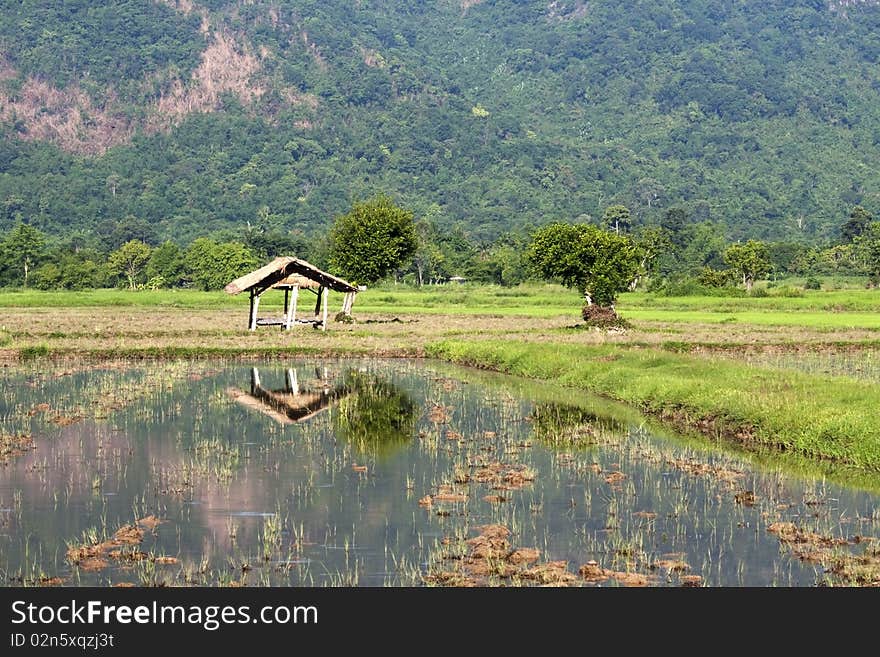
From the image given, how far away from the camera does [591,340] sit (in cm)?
4072

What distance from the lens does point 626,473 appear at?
18.1m

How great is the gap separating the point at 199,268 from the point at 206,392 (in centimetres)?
8533

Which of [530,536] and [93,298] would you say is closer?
[530,536]

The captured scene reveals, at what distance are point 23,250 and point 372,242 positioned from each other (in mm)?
57412

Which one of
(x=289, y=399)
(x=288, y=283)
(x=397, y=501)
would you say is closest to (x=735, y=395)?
(x=397, y=501)

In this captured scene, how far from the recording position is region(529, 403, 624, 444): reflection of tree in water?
21.4 metres

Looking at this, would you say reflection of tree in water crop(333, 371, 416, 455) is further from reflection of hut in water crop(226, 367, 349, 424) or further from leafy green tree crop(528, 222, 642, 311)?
leafy green tree crop(528, 222, 642, 311)

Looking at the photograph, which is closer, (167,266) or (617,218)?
(167,266)

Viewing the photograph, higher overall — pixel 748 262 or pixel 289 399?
pixel 748 262

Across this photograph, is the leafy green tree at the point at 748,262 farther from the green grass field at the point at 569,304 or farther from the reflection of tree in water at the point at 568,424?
the reflection of tree in water at the point at 568,424

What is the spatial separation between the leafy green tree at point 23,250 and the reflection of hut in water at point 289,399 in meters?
86.0

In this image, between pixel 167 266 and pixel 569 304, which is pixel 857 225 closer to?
pixel 167 266

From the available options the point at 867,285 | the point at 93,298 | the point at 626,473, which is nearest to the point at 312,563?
the point at 626,473
